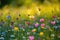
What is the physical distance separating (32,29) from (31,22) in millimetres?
159

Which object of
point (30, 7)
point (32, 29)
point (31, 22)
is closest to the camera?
point (32, 29)

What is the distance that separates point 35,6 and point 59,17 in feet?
1.72

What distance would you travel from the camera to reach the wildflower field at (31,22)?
3.51 metres

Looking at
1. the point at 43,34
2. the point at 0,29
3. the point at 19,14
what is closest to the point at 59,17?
the point at 43,34

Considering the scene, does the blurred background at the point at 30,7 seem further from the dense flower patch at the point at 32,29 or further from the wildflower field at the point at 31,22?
the dense flower patch at the point at 32,29

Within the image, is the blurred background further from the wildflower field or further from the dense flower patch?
the dense flower patch

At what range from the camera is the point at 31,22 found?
3.71 metres

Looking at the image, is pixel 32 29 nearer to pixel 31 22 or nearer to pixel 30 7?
pixel 31 22

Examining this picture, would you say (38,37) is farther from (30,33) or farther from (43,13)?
(43,13)

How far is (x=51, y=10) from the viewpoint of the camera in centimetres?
384

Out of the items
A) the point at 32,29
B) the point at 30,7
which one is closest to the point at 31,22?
the point at 32,29

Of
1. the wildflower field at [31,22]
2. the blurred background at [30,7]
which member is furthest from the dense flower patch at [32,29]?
the blurred background at [30,7]

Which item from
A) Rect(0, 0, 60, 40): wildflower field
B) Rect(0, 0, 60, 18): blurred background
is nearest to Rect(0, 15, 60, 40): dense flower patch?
Rect(0, 0, 60, 40): wildflower field

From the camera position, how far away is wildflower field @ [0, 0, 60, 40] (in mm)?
3510
